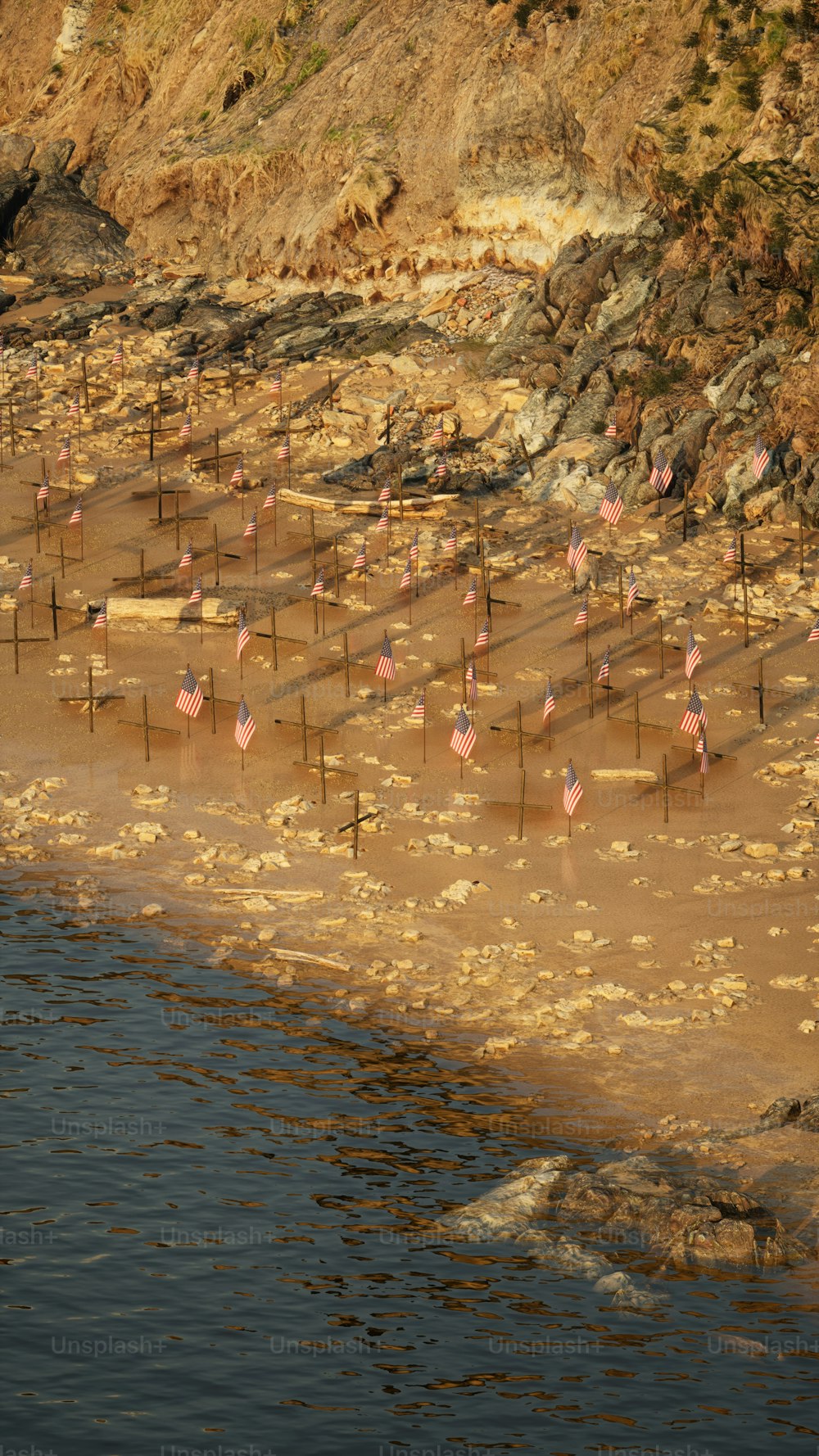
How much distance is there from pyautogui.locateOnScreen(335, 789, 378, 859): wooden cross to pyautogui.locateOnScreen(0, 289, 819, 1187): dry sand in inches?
9.6

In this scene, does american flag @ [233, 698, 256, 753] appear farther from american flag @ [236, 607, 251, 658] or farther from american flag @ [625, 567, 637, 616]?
american flag @ [625, 567, 637, 616]

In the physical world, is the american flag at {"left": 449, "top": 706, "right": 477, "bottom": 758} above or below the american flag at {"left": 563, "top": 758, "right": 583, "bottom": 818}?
above

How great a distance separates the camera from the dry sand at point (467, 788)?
49.9 metres

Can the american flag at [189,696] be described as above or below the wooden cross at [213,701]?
above

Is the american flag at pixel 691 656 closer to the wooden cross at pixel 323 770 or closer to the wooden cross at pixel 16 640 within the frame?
the wooden cross at pixel 323 770

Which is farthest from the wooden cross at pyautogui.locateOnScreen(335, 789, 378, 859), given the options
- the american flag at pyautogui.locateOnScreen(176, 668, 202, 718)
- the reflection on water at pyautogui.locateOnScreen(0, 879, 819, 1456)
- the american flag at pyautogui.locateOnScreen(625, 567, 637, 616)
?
the american flag at pyautogui.locateOnScreen(625, 567, 637, 616)

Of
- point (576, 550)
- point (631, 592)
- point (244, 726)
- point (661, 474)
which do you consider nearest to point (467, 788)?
point (244, 726)

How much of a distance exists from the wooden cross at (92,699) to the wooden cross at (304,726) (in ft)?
18.3

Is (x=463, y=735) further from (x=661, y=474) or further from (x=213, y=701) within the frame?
(x=661, y=474)

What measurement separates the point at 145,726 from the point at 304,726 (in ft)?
17.5

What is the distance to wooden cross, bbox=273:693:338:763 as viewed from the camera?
207ft

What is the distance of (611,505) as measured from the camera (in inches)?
2926

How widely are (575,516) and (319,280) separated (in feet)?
94.7

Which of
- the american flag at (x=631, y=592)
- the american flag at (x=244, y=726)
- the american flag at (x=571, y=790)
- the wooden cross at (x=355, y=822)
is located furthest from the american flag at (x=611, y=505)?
the wooden cross at (x=355, y=822)
